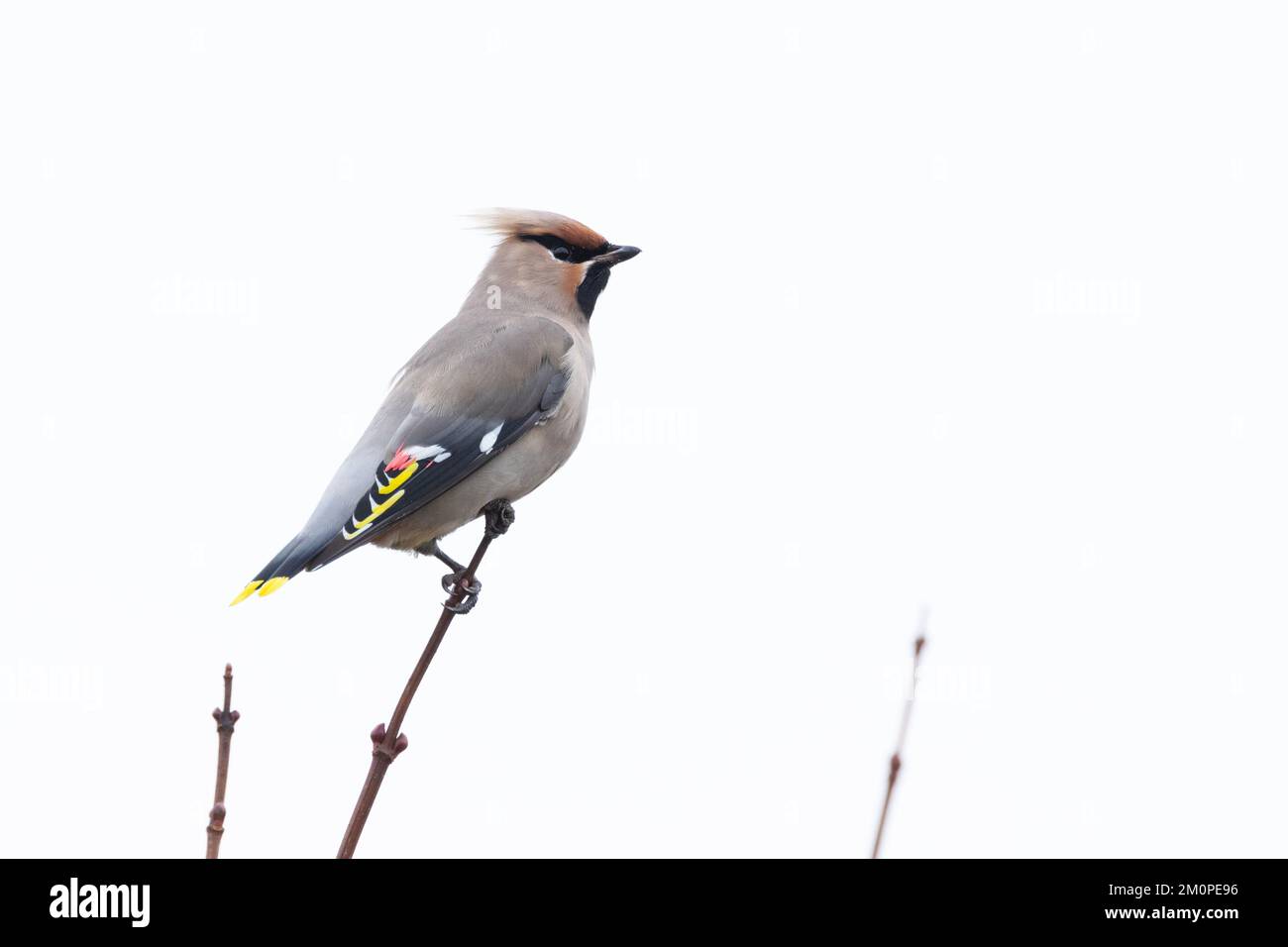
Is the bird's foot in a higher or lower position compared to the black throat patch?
lower

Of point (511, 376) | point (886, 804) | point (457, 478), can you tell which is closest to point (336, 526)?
point (457, 478)

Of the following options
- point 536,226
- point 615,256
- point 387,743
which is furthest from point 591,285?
point 387,743

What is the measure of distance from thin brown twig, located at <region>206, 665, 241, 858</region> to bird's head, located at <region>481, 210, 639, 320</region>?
3.53m

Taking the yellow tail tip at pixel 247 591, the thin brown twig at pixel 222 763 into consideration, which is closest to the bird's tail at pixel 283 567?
the yellow tail tip at pixel 247 591

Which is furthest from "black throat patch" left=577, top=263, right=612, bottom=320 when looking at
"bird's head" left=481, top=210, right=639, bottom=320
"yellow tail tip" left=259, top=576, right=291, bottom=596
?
"yellow tail tip" left=259, top=576, right=291, bottom=596

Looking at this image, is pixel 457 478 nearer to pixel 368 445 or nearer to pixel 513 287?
pixel 368 445

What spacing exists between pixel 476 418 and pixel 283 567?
88 centimetres

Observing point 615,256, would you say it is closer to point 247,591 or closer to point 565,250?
point 565,250

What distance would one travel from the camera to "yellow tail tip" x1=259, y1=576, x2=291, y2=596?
14.4 ft

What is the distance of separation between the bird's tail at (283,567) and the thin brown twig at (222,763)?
5.98 ft

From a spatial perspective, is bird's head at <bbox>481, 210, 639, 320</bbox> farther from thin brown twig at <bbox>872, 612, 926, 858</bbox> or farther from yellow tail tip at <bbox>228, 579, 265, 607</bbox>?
thin brown twig at <bbox>872, 612, 926, 858</bbox>

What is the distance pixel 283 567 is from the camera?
4.52 m

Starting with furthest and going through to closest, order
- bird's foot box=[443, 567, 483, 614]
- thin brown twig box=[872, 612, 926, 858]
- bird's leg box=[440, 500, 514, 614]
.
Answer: bird's leg box=[440, 500, 514, 614] < bird's foot box=[443, 567, 483, 614] < thin brown twig box=[872, 612, 926, 858]
